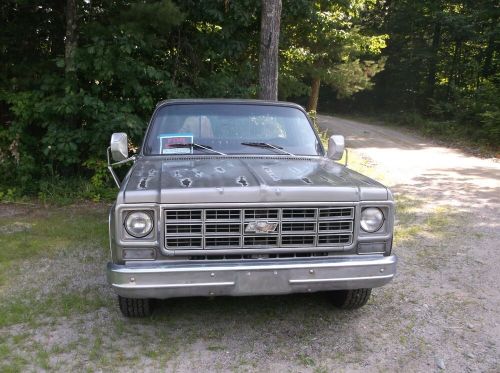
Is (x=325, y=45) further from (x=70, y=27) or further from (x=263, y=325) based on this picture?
(x=263, y=325)

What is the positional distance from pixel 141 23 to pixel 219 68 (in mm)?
2594

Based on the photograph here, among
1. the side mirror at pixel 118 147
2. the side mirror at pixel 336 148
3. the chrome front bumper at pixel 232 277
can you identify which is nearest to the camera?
the chrome front bumper at pixel 232 277

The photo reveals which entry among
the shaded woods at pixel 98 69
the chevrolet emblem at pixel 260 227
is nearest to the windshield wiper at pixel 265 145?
the chevrolet emblem at pixel 260 227

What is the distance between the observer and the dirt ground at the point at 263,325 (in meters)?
3.40

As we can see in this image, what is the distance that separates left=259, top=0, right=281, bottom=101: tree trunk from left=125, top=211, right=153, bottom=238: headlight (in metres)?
6.36

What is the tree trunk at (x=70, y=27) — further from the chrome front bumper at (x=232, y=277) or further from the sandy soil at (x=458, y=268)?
the sandy soil at (x=458, y=268)

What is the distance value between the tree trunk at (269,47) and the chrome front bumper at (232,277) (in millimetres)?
6306

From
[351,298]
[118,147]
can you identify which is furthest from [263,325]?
[118,147]

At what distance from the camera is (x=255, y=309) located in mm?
4238

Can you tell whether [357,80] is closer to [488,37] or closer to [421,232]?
[488,37]

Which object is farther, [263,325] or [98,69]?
[98,69]

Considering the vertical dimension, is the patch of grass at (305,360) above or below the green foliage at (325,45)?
below

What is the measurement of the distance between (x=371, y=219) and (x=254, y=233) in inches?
35.5

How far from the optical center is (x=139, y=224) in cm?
330
